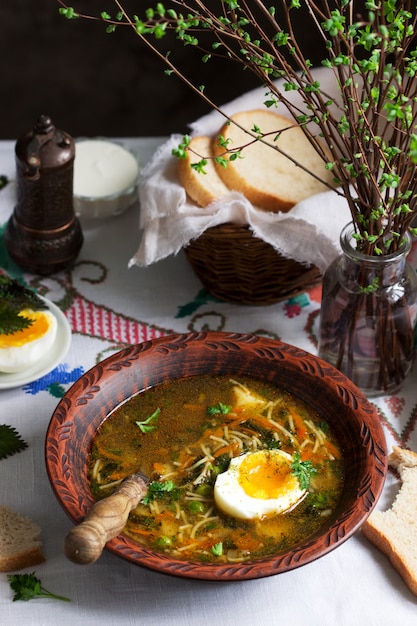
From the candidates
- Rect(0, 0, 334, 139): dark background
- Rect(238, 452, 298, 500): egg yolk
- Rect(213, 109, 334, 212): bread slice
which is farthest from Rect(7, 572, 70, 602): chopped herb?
Rect(0, 0, 334, 139): dark background

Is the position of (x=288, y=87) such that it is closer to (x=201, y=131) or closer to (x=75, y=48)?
(x=201, y=131)

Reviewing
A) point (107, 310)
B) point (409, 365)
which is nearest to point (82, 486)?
point (107, 310)

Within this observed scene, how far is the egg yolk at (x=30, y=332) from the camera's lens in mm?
2316

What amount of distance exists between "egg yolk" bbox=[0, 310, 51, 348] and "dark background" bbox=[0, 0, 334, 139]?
282 centimetres

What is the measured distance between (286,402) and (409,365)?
0.41 metres

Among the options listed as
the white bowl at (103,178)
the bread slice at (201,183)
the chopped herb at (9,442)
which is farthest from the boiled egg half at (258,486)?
the white bowl at (103,178)

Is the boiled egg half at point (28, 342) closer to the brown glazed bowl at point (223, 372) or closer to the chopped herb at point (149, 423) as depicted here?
the brown glazed bowl at point (223, 372)

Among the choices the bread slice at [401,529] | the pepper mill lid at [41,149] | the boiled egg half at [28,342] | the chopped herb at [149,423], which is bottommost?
the boiled egg half at [28,342]

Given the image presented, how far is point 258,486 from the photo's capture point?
1.98 meters

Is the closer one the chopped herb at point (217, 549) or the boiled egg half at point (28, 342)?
the chopped herb at point (217, 549)

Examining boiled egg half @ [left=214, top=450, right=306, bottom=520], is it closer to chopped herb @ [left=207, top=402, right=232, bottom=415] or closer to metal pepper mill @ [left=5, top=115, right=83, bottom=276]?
chopped herb @ [left=207, top=402, right=232, bottom=415]

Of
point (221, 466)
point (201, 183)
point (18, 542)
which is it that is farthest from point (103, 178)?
point (18, 542)

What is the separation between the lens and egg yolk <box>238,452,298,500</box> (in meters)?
1.97

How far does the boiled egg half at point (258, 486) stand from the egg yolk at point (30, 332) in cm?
66
